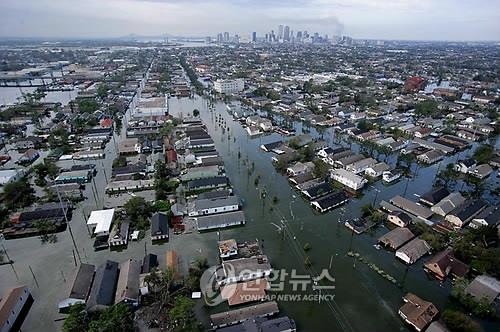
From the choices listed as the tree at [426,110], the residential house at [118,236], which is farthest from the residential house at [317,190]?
the tree at [426,110]

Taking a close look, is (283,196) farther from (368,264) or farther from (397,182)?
(397,182)

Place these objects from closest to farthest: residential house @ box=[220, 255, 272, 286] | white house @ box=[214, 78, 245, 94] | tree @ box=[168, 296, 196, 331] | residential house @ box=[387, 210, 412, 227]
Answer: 1. tree @ box=[168, 296, 196, 331]
2. residential house @ box=[220, 255, 272, 286]
3. residential house @ box=[387, 210, 412, 227]
4. white house @ box=[214, 78, 245, 94]

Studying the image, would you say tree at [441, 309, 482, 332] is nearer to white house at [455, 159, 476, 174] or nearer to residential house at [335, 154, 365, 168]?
residential house at [335, 154, 365, 168]

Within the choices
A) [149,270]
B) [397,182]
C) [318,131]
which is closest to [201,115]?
[318,131]

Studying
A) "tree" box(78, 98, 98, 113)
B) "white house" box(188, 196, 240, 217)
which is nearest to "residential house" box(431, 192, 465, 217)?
"white house" box(188, 196, 240, 217)

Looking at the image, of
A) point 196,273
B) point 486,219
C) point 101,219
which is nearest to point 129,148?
point 101,219

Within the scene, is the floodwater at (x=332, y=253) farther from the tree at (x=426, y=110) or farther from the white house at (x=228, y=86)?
the white house at (x=228, y=86)

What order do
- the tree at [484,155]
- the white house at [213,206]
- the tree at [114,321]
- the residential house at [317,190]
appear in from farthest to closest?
the tree at [484,155], the residential house at [317,190], the white house at [213,206], the tree at [114,321]
